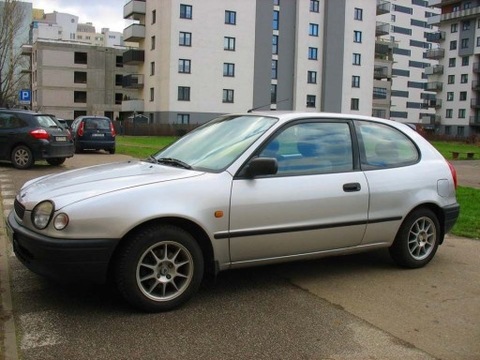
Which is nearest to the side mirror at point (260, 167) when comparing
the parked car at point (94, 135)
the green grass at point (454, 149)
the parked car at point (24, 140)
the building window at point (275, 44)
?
the parked car at point (24, 140)

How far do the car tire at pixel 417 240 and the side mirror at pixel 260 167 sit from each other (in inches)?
71.2

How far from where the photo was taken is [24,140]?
14.9 metres

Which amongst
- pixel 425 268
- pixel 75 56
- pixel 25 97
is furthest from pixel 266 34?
pixel 425 268

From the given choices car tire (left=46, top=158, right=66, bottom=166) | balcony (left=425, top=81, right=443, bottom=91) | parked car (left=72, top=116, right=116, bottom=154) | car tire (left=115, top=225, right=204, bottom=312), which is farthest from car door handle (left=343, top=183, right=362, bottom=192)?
balcony (left=425, top=81, right=443, bottom=91)

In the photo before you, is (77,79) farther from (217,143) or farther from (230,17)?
(217,143)

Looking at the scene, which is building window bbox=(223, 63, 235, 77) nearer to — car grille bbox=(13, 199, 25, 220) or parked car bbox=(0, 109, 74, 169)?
parked car bbox=(0, 109, 74, 169)

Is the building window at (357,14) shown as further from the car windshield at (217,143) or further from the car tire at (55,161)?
the car windshield at (217,143)

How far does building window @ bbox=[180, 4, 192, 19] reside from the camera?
185 ft

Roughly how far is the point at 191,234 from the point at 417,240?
2611 millimetres

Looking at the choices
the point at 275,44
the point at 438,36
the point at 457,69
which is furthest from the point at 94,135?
the point at 438,36

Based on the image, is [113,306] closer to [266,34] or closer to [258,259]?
[258,259]

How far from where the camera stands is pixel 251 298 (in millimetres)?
4793

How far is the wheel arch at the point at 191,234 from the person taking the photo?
4.27 meters

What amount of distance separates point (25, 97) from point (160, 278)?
29.1 metres
